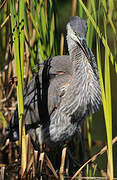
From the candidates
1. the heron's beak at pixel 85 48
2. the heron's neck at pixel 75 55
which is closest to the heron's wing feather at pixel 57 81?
the heron's neck at pixel 75 55

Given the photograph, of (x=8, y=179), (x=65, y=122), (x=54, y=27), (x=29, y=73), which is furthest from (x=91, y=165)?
(x=54, y=27)

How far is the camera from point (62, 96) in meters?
2.82

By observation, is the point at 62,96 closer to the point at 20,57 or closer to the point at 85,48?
the point at 85,48

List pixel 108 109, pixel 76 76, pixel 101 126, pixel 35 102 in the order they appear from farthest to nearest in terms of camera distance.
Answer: pixel 101 126
pixel 35 102
pixel 76 76
pixel 108 109

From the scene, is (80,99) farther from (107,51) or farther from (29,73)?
(107,51)

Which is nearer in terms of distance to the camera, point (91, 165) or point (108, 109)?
point (108, 109)

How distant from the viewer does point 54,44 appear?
112 inches

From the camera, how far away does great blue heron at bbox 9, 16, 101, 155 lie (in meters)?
2.66

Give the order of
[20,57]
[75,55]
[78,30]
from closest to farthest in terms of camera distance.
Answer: [20,57]
[78,30]
[75,55]

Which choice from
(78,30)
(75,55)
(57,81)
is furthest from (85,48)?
(57,81)

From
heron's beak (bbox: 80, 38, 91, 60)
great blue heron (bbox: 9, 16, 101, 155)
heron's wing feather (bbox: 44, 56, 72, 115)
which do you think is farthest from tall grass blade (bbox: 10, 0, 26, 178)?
heron's wing feather (bbox: 44, 56, 72, 115)

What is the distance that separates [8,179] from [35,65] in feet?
3.17

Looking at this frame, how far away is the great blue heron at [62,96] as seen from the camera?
266 centimetres

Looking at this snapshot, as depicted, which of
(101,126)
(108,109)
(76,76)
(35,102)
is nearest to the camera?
(108,109)
